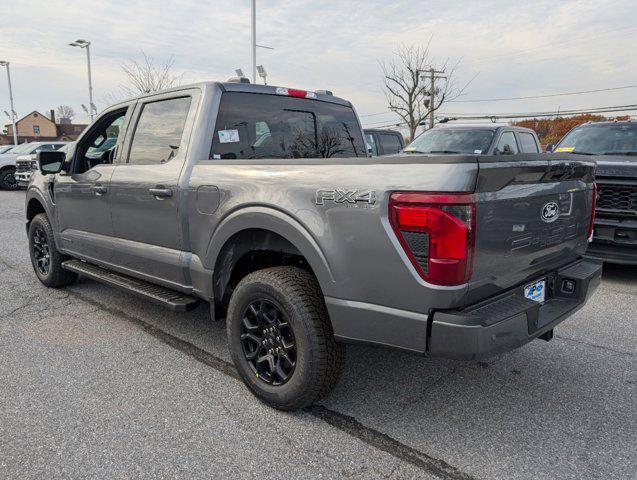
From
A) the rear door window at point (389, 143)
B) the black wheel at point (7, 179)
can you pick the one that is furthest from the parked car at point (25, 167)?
the rear door window at point (389, 143)

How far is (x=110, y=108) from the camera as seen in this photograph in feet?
13.9

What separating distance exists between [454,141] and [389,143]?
530 centimetres

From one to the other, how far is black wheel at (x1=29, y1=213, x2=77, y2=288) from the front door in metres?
0.35

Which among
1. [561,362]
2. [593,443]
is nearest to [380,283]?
[593,443]

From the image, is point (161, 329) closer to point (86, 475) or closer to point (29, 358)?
point (29, 358)

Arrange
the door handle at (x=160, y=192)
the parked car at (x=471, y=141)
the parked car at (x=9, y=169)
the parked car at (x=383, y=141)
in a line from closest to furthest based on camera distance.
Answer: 1. the door handle at (x=160, y=192)
2. the parked car at (x=471, y=141)
3. the parked car at (x=383, y=141)
4. the parked car at (x=9, y=169)

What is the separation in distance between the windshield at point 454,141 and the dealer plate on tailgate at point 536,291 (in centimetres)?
648

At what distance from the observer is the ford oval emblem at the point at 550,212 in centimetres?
259

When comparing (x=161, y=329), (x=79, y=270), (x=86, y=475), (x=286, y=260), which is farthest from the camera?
(x=79, y=270)

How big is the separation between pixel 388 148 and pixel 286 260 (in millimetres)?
11793

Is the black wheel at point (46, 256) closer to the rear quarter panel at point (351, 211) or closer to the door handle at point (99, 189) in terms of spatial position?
the door handle at point (99, 189)

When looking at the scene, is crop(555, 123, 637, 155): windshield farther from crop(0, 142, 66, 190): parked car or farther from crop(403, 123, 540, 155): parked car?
crop(0, 142, 66, 190): parked car

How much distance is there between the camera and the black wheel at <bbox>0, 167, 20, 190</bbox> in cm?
1859

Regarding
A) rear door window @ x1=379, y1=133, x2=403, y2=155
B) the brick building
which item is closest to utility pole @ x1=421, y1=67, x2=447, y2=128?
rear door window @ x1=379, y1=133, x2=403, y2=155
